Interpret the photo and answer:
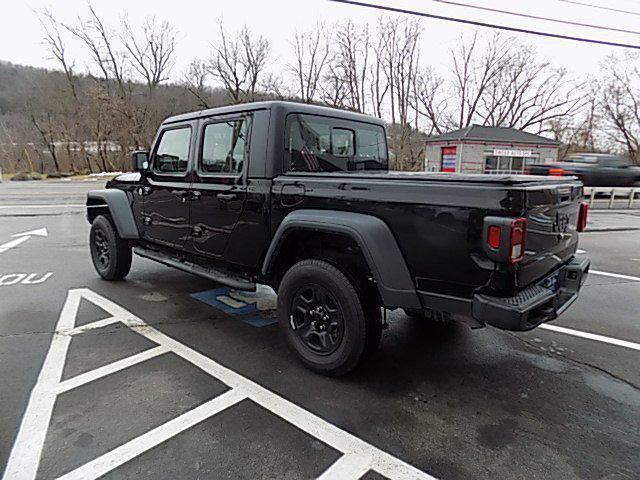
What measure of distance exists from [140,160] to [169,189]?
0.90 metres

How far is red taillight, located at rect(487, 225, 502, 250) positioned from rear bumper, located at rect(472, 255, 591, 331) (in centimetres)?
33

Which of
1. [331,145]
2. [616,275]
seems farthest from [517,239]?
[616,275]

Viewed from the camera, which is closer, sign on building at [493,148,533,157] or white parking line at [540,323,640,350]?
white parking line at [540,323,640,350]

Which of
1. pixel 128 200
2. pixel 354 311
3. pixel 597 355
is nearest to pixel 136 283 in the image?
pixel 128 200

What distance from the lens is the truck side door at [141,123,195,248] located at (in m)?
4.22

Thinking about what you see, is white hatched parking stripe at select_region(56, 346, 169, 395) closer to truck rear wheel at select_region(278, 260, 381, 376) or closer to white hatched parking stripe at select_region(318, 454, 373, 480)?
truck rear wheel at select_region(278, 260, 381, 376)

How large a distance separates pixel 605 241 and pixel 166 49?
4363 cm

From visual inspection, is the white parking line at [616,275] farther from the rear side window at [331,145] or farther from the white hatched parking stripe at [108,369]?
the white hatched parking stripe at [108,369]

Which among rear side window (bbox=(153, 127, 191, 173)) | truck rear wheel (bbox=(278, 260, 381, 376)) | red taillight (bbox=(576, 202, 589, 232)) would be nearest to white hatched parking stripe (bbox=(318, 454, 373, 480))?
truck rear wheel (bbox=(278, 260, 381, 376))

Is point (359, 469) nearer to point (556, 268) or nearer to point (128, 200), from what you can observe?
point (556, 268)

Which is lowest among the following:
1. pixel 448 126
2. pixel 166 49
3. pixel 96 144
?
pixel 96 144

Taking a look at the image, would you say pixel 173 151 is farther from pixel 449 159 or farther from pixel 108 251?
pixel 449 159

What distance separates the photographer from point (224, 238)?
148 inches

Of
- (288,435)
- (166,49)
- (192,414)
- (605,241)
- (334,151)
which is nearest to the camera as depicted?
(288,435)
